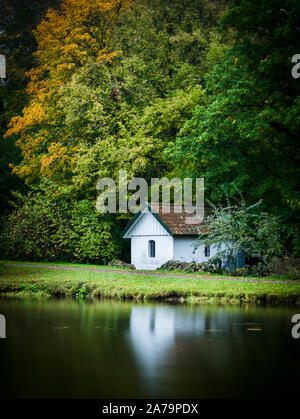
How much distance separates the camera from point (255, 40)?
2772 centimetres

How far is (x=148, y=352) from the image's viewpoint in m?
13.8

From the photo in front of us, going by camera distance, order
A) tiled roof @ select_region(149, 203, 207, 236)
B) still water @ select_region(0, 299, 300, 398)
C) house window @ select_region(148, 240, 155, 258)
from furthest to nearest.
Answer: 1. house window @ select_region(148, 240, 155, 258)
2. tiled roof @ select_region(149, 203, 207, 236)
3. still water @ select_region(0, 299, 300, 398)

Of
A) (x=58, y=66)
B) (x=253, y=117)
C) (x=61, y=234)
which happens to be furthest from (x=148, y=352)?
(x=58, y=66)

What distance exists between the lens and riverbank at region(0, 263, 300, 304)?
70.3 feet

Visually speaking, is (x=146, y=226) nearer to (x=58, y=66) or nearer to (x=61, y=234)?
(x=61, y=234)

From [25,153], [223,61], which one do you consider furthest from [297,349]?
[25,153]

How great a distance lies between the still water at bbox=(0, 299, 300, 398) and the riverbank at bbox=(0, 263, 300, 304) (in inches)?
61.2

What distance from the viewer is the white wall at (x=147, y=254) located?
3238 centimetres

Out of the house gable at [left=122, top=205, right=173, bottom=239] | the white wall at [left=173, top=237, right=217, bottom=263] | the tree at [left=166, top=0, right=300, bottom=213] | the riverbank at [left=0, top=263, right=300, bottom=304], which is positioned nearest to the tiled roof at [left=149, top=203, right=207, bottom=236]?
the house gable at [left=122, top=205, right=173, bottom=239]

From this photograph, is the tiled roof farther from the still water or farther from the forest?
the still water

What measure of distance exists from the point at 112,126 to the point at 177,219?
8.67 meters

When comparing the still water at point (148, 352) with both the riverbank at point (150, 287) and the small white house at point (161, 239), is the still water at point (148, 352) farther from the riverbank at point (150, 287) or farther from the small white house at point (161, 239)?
Result: the small white house at point (161, 239)
